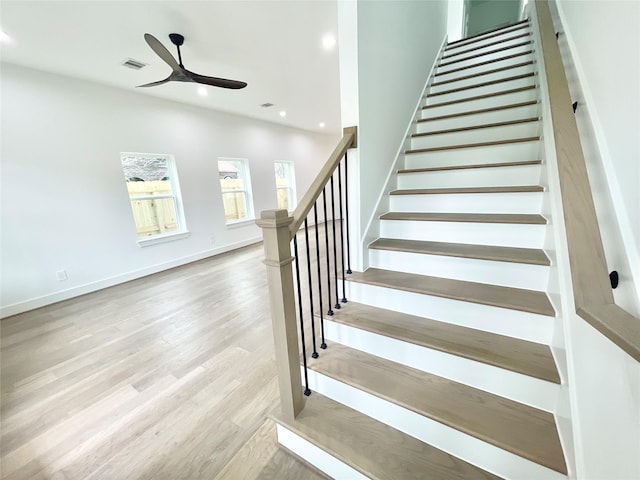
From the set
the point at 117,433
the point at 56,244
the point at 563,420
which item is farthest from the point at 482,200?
the point at 56,244

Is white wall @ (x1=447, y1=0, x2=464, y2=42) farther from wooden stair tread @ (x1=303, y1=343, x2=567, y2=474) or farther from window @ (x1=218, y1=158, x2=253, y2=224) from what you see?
wooden stair tread @ (x1=303, y1=343, x2=567, y2=474)

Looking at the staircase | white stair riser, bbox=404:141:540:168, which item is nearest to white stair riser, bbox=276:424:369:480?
the staircase

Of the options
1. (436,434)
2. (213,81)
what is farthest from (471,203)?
(213,81)

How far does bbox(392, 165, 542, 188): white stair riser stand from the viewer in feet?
5.97

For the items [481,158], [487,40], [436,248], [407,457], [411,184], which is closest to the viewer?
[407,457]

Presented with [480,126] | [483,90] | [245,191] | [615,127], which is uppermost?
[483,90]

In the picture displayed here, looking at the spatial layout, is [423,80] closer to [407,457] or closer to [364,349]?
[364,349]

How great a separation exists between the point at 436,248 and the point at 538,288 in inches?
21.6

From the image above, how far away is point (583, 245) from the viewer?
64 cm

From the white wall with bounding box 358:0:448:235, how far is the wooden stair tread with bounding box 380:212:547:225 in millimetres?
235

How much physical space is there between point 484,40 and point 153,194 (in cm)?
547

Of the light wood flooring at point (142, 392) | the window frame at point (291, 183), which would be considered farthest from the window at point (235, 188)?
the light wood flooring at point (142, 392)

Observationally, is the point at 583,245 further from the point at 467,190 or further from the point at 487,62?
the point at 487,62

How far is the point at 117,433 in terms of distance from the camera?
1511 millimetres
